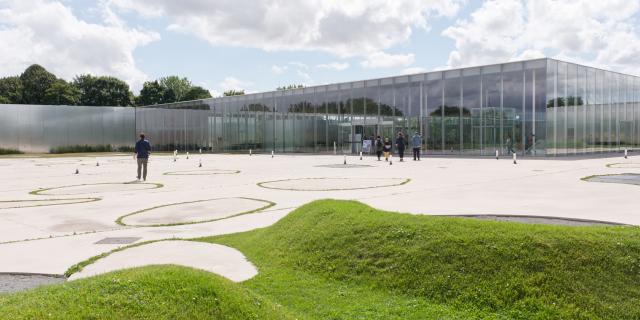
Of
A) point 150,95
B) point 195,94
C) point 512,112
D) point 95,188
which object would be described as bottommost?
point 95,188

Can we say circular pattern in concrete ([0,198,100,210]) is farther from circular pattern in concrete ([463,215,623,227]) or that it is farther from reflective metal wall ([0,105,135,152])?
reflective metal wall ([0,105,135,152])

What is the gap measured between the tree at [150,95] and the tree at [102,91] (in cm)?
383

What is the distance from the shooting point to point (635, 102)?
50.0m

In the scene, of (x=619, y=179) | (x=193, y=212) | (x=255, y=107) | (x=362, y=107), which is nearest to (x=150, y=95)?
(x=255, y=107)

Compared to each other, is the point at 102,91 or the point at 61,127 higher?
the point at 102,91

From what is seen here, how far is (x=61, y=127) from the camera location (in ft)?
202

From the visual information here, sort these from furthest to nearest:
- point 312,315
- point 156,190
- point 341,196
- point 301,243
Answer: point 156,190
point 341,196
point 301,243
point 312,315

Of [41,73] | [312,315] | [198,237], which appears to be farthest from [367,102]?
[41,73]

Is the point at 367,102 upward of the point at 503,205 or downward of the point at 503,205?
upward

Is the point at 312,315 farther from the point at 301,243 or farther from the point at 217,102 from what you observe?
the point at 217,102

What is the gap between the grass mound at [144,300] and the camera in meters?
4.03

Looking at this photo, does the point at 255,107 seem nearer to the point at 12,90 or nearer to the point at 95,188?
the point at 95,188

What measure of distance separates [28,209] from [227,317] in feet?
37.4

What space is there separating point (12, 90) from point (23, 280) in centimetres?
→ 10029
